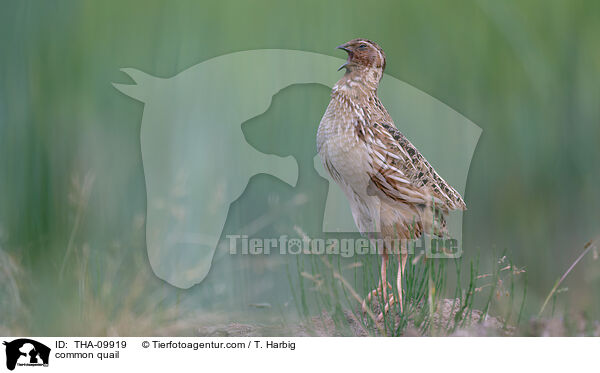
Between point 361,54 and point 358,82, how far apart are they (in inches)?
7.1

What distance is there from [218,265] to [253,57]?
4.93 ft

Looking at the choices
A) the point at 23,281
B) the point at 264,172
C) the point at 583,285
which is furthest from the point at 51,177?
the point at 583,285

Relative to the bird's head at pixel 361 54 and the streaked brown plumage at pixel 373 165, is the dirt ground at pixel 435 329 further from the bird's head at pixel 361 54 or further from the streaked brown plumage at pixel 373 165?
the bird's head at pixel 361 54

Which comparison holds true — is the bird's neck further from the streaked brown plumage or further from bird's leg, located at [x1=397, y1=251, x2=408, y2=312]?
bird's leg, located at [x1=397, y1=251, x2=408, y2=312]

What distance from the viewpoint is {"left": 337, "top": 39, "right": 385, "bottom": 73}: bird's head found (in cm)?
354

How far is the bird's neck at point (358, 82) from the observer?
3.54 m

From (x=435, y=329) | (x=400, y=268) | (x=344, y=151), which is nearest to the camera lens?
(x=435, y=329)

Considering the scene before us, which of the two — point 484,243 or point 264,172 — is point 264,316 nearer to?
point 264,172

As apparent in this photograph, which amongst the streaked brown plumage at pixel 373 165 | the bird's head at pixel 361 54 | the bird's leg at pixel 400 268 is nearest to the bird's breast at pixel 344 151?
the streaked brown plumage at pixel 373 165

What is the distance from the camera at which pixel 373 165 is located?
341 centimetres
